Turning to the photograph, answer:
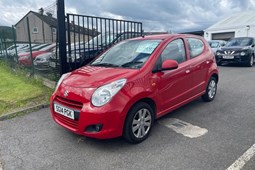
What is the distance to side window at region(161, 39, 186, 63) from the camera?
12.3ft

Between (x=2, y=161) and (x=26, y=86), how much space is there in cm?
407

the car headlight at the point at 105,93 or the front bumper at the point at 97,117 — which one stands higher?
the car headlight at the point at 105,93

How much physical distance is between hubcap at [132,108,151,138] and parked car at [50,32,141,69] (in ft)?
10.9

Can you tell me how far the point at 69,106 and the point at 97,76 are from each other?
0.59 metres

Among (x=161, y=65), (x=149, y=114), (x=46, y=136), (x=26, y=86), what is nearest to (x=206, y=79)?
(x=161, y=65)

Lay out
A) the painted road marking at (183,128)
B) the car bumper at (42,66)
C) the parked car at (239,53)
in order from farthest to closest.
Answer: the parked car at (239,53)
the car bumper at (42,66)
the painted road marking at (183,128)

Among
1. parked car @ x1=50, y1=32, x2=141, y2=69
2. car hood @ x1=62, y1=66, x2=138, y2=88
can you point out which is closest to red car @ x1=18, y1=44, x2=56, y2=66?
parked car @ x1=50, y1=32, x2=141, y2=69

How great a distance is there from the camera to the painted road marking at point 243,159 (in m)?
2.60

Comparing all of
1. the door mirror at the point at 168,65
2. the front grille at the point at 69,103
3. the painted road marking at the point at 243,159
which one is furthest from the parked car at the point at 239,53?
the front grille at the point at 69,103

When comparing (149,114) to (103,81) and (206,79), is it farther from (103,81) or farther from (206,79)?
(206,79)

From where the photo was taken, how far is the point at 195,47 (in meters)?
4.59

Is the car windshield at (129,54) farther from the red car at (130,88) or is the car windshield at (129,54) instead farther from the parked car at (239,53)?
the parked car at (239,53)

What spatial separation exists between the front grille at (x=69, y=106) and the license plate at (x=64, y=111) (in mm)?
47

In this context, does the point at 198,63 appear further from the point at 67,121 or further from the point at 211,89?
the point at 67,121
